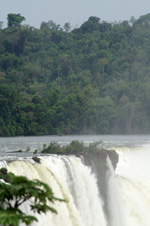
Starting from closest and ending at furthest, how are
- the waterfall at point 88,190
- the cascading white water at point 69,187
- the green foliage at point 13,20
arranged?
the cascading white water at point 69,187 < the waterfall at point 88,190 < the green foliage at point 13,20

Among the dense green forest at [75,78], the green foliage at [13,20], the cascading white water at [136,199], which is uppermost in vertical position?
the green foliage at [13,20]

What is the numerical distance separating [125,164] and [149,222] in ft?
40.1

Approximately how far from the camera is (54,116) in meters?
88.6

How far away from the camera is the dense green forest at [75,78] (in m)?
87.2

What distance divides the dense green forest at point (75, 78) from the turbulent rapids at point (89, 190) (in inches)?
1811

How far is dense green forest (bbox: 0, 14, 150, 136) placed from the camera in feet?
286

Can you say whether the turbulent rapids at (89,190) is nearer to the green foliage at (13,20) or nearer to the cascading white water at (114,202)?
the cascading white water at (114,202)

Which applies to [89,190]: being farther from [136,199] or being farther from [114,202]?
[136,199]

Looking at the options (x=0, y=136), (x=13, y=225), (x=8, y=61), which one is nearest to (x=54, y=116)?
(x=0, y=136)

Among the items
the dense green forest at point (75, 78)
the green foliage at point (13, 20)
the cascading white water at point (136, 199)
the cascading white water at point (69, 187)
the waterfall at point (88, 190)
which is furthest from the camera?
the green foliage at point (13, 20)

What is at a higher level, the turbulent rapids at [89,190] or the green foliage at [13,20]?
the green foliage at [13,20]

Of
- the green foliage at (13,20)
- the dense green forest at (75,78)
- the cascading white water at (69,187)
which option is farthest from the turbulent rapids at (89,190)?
the green foliage at (13,20)

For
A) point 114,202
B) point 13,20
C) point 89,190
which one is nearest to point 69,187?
point 89,190

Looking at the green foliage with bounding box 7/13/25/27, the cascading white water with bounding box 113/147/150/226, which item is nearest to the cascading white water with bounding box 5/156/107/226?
the cascading white water with bounding box 113/147/150/226
